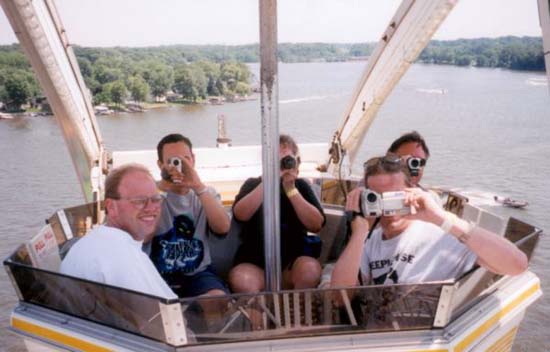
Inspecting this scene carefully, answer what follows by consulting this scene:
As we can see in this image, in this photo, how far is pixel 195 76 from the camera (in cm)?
5234

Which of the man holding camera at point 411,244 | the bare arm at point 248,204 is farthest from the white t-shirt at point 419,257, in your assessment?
the bare arm at point 248,204

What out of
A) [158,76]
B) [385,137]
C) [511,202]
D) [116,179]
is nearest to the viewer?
[116,179]

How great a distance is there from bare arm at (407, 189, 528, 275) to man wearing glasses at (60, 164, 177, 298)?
104 cm

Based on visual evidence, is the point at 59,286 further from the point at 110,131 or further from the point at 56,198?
the point at 110,131

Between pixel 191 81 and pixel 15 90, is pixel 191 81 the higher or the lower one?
the higher one

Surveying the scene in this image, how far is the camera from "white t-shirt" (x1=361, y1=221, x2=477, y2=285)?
7.48 feet

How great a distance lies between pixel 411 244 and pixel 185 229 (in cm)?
117

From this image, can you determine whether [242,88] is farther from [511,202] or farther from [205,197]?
[205,197]

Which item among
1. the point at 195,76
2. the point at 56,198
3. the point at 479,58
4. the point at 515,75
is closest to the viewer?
the point at 56,198

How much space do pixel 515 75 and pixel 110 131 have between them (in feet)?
161

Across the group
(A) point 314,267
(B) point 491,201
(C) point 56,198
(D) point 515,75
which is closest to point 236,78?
(C) point 56,198

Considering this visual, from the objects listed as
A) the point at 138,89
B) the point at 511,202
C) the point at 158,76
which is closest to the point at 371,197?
the point at 511,202

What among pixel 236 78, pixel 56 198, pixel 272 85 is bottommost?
pixel 56 198

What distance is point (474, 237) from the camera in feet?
7.00
